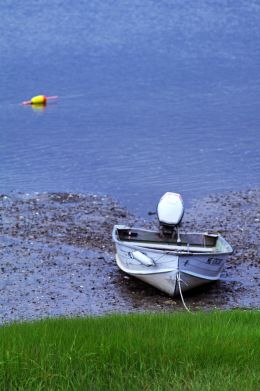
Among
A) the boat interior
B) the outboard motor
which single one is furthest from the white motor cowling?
the boat interior

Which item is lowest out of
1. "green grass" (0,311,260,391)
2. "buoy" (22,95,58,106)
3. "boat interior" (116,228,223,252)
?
"green grass" (0,311,260,391)

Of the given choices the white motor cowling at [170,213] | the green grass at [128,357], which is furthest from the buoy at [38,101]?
the green grass at [128,357]

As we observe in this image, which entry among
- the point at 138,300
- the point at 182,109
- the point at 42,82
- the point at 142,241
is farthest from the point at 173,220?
the point at 42,82

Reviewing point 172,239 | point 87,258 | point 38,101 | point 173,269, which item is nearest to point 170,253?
point 173,269

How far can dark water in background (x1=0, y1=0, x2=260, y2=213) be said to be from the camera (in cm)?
2825

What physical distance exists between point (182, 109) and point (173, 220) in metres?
15.2

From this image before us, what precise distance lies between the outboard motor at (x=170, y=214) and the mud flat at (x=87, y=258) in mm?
1459

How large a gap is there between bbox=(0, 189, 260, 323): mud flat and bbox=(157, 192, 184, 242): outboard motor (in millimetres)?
1459

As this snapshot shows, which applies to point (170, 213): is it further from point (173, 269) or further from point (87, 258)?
point (87, 258)

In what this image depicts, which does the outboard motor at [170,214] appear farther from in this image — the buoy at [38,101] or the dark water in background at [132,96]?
the buoy at [38,101]

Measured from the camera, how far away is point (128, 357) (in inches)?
388

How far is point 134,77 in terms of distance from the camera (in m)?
41.5

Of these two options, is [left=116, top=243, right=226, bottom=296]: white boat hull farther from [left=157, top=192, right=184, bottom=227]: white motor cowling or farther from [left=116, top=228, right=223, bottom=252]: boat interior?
[left=157, top=192, right=184, bottom=227]: white motor cowling

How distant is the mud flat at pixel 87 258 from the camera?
19.2 meters
